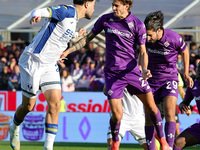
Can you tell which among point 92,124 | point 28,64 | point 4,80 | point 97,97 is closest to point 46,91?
point 28,64

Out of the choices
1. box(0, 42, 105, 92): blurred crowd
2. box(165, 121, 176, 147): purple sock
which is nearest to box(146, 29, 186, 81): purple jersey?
box(165, 121, 176, 147): purple sock

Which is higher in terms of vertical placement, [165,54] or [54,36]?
[54,36]

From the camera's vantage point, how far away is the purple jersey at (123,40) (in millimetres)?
7121

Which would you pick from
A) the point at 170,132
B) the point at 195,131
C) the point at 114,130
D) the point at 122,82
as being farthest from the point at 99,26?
the point at 195,131

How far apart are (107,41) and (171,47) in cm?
125

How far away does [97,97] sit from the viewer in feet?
48.9

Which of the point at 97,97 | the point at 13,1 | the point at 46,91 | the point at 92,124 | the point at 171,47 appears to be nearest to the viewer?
the point at 46,91

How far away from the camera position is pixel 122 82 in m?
7.17

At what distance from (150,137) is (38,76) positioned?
6.28ft

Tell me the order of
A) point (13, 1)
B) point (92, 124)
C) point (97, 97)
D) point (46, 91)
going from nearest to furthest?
1. point (46, 91)
2. point (92, 124)
3. point (97, 97)
4. point (13, 1)

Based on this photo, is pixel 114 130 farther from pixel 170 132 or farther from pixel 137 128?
pixel 137 128

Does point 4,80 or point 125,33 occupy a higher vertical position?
point 125,33

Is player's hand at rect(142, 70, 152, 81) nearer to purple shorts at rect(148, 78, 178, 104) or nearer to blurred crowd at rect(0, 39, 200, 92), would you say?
purple shorts at rect(148, 78, 178, 104)

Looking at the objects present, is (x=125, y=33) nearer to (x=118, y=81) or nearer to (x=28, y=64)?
(x=118, y=81)
